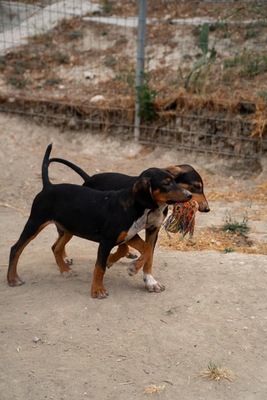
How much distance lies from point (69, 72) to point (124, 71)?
49.7 inches

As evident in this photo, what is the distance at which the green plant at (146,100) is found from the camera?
1162 centimetres

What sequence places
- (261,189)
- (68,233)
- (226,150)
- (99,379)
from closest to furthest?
(99,379) < (68,233) < (261,189) < (226,150)

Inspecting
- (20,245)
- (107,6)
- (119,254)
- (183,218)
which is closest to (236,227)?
(183,218)

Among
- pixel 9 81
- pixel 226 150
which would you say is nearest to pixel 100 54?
pixel 9 81

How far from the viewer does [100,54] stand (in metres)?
14.0

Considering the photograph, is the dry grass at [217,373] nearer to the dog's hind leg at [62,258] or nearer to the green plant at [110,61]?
the dog's hind leg at [62,258]

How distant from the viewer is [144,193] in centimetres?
577

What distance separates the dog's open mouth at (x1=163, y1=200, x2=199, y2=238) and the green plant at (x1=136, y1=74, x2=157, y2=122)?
17.4 feet

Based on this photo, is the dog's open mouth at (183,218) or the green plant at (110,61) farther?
the green plant at (110,61)

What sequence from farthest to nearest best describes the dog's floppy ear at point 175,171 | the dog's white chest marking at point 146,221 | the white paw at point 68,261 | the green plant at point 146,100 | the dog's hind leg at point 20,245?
the green plant at point 146,100 → the white paw at point 68,261 → the dog's hind leg at point 20,245 → the dog's floppy ear at point 175,171 → the dog's white chest marking at point 146,221

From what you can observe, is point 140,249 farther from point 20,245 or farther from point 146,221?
point 20,245

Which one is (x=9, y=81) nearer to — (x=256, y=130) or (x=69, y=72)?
(x=69, y=72)

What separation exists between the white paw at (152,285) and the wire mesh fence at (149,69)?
5.09m

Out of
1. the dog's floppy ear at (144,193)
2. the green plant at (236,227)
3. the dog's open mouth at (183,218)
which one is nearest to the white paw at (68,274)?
the dog's open mouth at (183,218)
